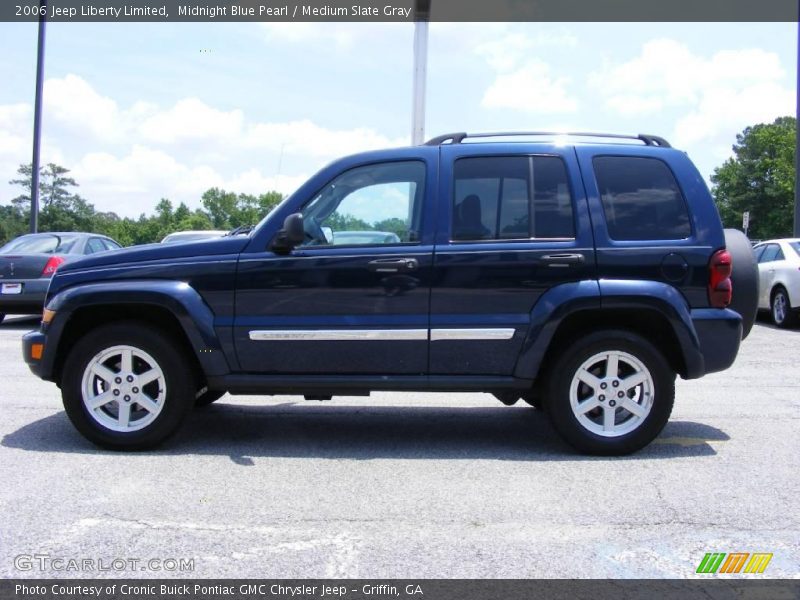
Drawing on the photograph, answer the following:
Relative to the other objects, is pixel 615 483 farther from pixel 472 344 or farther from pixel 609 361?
pixel 472 344

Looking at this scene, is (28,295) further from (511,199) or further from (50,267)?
(511,199)

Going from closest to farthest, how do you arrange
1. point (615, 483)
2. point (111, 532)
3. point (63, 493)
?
point (111, 532), point (63, 493), point (615, 483)

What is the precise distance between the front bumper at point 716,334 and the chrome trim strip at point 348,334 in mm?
1755

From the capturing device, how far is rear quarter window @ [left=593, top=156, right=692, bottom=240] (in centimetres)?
513

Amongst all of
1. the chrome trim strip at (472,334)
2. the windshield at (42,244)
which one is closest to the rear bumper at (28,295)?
the windshield at (42,244)

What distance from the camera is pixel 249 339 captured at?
508 centimetres

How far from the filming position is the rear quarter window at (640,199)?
513 centimetres

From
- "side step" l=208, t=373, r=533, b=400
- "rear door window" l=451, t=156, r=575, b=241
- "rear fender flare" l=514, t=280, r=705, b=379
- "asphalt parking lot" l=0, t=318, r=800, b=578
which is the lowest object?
"asphalt parking lot" l=0, t=318, r=800, b=578

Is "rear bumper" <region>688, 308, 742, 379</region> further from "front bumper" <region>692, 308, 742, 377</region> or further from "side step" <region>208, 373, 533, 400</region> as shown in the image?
"side step" <region>208, 373, 533, 400</region>

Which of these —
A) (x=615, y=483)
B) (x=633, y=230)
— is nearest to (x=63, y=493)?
(x=615, y=483)

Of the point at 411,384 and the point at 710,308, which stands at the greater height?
the point at 710,308

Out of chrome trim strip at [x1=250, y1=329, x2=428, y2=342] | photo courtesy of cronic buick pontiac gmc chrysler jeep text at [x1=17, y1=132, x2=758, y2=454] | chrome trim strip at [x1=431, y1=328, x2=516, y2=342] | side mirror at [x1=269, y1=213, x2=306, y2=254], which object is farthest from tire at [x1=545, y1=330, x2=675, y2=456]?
side mirror at [x1=269, y1=213, x2=306, y2=254]

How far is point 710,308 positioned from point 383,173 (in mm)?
2281

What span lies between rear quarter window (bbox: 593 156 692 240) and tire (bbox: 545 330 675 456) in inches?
26.8
